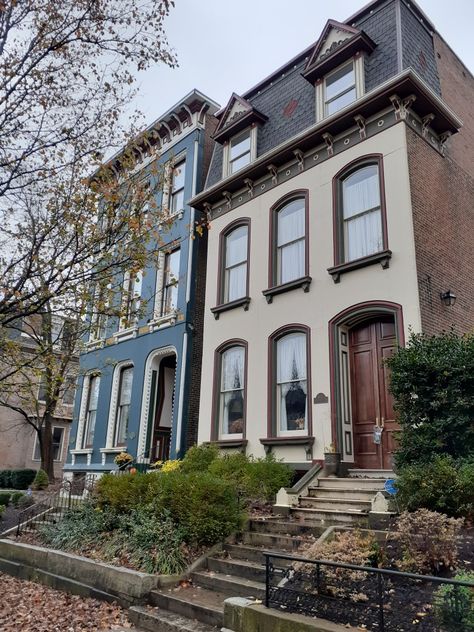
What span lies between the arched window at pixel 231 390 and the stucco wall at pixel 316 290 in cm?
26

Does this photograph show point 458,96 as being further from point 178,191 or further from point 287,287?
point 178,191

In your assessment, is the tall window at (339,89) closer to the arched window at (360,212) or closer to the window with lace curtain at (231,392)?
the arched window at (360,212)

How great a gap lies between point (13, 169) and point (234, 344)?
7.44m

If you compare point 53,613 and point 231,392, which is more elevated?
point 231,392

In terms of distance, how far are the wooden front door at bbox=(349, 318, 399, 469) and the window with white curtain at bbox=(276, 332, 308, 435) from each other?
47.0 inches

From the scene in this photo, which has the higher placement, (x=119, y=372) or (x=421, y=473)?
(x=119, y=372)

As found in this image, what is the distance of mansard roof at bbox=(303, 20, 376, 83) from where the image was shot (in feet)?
40.9

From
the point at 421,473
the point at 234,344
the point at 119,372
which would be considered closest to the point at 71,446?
the point at 119,372

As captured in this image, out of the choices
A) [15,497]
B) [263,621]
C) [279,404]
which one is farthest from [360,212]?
[15,497]

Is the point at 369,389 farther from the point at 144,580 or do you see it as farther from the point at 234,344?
the point at 144,580

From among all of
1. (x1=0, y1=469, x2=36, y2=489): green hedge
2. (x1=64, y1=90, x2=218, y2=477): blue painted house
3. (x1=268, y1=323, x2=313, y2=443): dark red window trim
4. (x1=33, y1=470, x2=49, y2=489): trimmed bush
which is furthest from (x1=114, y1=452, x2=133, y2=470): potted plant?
(x1=0, y1=469, x2=36, y2=489): green hedge

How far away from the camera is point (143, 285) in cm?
1828

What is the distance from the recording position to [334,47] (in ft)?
43.0

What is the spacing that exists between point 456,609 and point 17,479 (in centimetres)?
2570
